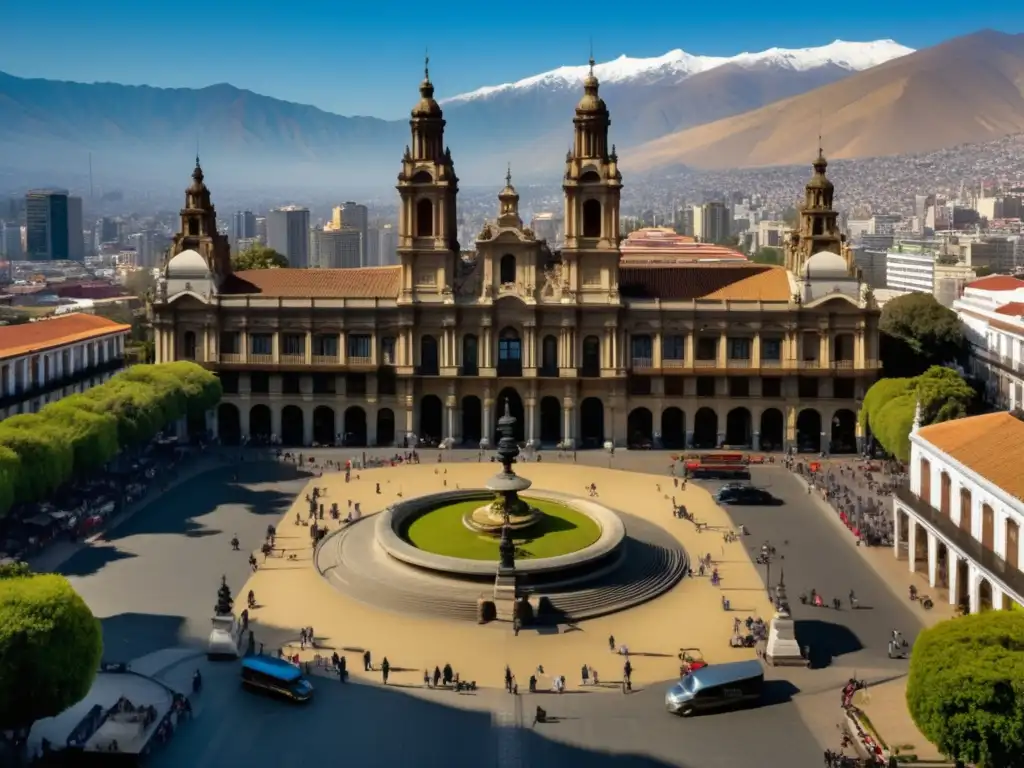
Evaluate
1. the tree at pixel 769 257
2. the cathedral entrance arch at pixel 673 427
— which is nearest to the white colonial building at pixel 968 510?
the cathedral entrance arch at pixel 673 427

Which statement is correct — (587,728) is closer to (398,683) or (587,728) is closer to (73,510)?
(398,683)

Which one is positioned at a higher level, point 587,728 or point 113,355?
point 113,355

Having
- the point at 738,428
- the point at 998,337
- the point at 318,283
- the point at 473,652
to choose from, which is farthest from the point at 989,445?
the point at 318,283

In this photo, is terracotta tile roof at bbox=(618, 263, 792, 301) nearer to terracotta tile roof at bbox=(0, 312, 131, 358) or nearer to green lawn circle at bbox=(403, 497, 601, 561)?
green lawn circle at bbox=(403, 497, 601, 561)

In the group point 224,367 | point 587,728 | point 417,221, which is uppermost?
point 417,221

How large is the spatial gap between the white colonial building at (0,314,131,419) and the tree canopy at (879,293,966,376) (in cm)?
5523

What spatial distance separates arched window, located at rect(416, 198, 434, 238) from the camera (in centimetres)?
7738

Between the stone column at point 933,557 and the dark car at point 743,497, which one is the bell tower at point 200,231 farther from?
the stone column at point 933,557

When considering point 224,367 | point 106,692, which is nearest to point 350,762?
point 106,692

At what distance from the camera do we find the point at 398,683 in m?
37.8

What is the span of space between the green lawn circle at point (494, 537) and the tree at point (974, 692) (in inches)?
823

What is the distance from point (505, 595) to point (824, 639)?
11.7 metres

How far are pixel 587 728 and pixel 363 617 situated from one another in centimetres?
1247

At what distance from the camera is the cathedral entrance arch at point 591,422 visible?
3054 inches
